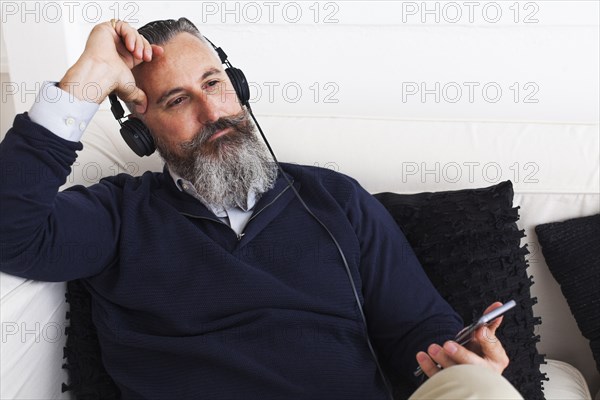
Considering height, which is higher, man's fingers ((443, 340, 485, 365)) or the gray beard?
the gray beard

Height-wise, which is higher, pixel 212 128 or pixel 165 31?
pixel 165 31

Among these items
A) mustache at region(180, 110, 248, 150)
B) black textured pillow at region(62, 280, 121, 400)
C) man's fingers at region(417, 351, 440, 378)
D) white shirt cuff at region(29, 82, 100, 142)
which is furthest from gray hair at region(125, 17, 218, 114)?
man's fingers at region(417, 351, 440, 378)

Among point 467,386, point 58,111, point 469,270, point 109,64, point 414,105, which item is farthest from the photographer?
point 414,105

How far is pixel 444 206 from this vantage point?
4.82 feet

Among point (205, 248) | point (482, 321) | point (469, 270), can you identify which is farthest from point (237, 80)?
point (482, 321)

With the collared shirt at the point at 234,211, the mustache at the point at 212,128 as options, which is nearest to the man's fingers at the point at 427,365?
the collared shirt at the point at 234,211

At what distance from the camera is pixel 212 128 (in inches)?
Result: 55.8

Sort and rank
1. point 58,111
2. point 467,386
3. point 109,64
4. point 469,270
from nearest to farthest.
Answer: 1. point 467,386
2. point 58,111
3. point 109,64
4. point 469,270

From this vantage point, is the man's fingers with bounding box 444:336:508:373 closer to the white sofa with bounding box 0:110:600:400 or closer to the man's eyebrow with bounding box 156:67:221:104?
the white sofa with bounding box 0:110:600:400

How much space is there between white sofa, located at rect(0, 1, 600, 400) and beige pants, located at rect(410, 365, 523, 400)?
0.62 meters

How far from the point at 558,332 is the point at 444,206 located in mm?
436

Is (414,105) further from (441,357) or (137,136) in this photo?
(441,357)

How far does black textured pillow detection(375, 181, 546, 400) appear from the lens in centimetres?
138

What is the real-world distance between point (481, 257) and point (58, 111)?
2.89 feet
